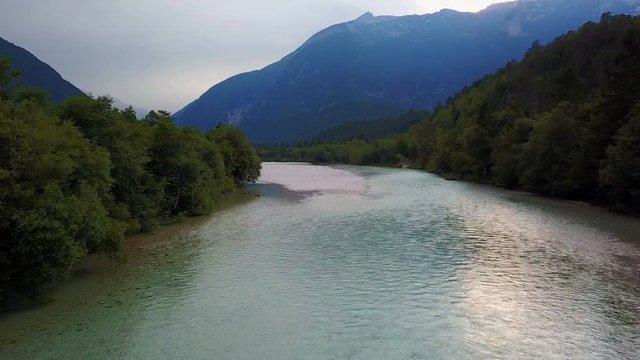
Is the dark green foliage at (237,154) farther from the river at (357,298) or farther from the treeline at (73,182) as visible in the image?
the river at (357,298)

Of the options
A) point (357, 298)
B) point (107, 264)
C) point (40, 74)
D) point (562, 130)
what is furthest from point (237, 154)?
point (40, 74)

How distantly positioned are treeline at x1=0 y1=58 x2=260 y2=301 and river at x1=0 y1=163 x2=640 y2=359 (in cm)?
249

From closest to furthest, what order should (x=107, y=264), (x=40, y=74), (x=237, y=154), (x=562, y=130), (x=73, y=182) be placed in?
1. (x=73, y=182)
2. (x=107, y=264)
3. (x=562, y=130)
4. (x=237, y=154)
5. (x=40, y=74)

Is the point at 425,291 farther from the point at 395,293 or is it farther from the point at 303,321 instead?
the point at 303,321

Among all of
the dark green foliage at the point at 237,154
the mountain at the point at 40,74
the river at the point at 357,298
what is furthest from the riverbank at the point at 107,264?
the mountain at the point at 40,74

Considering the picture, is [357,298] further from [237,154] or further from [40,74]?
[40,74]

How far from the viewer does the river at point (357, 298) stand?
686 inches

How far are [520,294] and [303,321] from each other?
1079 cm

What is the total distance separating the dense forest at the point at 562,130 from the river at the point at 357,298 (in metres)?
13.6

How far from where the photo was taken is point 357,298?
22.8 m

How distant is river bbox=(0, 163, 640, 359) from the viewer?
57.2 feet

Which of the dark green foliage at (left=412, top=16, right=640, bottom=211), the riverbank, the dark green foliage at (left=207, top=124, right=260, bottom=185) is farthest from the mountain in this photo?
the riverbank

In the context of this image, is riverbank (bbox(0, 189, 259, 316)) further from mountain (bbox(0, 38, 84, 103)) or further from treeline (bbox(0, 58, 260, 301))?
mountain (bbox(0, 38, 84, 103))

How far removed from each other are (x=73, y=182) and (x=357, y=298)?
16482 millimetres
